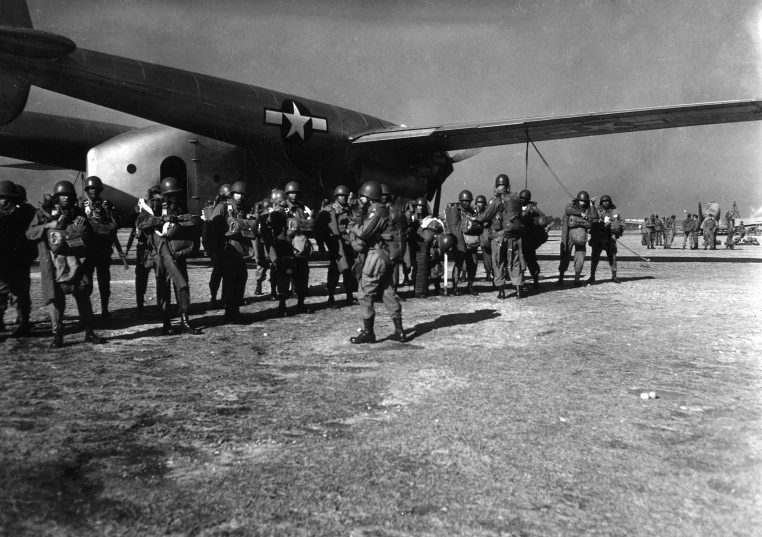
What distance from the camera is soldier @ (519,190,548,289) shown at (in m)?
11.9

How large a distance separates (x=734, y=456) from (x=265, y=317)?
21.7 ft

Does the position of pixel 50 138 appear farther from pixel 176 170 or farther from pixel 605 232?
pixel 605 232

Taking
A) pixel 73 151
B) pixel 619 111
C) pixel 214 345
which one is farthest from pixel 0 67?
pixel 619 111

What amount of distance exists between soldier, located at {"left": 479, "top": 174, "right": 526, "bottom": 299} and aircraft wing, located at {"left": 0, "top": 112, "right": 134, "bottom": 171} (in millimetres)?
12916

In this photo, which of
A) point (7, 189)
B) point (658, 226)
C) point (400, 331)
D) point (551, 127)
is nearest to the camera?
point (400, 331)

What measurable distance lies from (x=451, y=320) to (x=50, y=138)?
14376 millimetres

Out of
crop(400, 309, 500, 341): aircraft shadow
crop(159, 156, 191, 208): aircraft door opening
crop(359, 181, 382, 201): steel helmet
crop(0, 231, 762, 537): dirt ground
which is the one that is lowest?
crop(0, 231, 762, 537): dirt ground

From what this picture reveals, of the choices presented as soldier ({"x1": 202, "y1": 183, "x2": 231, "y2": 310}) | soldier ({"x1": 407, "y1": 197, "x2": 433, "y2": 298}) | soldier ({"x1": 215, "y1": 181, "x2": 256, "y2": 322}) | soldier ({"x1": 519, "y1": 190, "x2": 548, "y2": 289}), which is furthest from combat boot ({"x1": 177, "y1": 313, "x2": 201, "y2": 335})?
soldier ({"x1": 519, "y1": 190, "x2": 548, "y2": 289})

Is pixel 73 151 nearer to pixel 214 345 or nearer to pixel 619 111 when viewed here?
pixel 214 345

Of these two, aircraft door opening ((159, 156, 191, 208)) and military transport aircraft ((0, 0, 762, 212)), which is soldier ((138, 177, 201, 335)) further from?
aircraft door opening ((159, 156, 191, 208))

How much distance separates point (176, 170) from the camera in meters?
15.6

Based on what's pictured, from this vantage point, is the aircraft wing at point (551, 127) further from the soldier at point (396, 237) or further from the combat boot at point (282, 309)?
the soldier at point (396, 237)

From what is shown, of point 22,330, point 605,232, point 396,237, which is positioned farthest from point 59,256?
point 605,232

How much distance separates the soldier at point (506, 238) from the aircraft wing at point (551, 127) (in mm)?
6323
